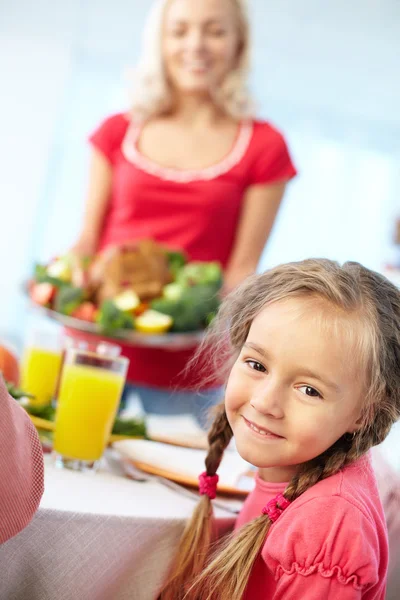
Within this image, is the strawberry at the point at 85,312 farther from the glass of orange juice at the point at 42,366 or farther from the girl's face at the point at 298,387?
the girl's face at the point at 298,387

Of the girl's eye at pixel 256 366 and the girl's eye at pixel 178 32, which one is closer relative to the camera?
the girl's eye at pixel 256 366

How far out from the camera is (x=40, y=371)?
161cm

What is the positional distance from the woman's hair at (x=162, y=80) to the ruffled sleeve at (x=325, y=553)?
5.62ft

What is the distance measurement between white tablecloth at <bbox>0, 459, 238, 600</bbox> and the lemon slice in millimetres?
907

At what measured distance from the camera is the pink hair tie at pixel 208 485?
3.99 feet

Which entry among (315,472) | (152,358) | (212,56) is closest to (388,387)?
(315,472)

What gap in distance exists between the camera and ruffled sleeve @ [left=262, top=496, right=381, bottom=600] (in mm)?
942

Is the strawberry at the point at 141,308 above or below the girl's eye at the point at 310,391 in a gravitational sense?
below

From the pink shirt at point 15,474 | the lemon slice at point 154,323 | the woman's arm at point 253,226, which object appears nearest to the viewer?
the pink shirt at point 15,474

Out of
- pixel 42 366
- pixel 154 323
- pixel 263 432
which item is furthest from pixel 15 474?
pixel 154 323

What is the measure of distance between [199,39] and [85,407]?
132 cm

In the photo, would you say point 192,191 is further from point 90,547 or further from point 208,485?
point 90,547

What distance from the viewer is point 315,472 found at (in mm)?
1068

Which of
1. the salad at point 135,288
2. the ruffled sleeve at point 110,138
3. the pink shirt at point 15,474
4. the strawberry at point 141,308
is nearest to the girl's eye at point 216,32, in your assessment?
the ruffled sleeve at point 110,138
